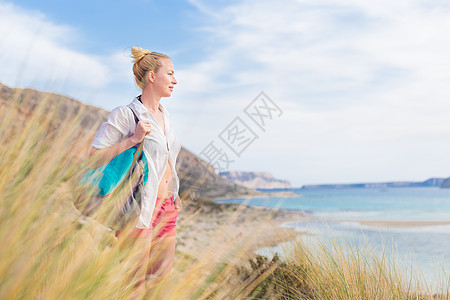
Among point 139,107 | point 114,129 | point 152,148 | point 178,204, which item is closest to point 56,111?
point 114,129

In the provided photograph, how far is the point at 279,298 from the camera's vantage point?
3.18 metres

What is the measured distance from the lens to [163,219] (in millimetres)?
2227

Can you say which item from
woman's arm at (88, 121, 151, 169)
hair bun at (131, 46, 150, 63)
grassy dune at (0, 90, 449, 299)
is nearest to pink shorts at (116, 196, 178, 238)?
grassy dune at (0, 90, 449, 299)

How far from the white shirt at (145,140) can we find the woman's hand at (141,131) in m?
0.10

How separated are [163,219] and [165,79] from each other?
833 mm

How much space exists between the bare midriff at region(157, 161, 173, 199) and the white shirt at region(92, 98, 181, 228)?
77mm

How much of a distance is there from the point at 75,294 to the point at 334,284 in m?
2.03

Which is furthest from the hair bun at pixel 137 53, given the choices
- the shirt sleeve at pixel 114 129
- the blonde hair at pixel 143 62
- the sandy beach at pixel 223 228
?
the sandy beach at pixel 223 228

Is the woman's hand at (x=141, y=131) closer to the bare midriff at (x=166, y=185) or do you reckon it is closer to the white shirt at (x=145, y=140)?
the white shirt at (x=145, y=140)

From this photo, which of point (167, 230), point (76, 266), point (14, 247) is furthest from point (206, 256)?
point (14, 247)

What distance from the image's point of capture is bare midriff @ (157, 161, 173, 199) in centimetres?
227

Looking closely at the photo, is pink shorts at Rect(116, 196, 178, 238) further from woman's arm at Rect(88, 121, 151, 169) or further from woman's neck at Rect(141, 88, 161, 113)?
woman's neck at Rect(141, 88, 161, 113)

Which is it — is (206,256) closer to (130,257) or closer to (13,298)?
(130,257)

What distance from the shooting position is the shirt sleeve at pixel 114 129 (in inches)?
82.4
